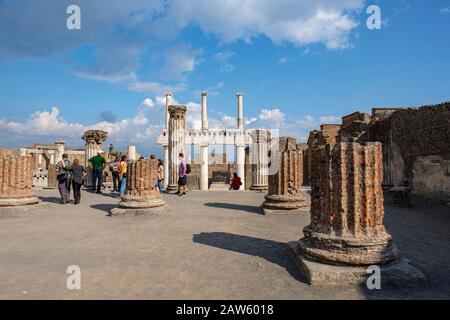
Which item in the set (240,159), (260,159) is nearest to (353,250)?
(260,159)

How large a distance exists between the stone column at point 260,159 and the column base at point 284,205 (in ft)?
16.6

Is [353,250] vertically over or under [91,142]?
under

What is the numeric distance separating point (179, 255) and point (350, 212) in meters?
2.42

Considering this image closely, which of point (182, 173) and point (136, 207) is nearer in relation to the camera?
point (136, 207)

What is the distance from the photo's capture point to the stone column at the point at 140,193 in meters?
7.39

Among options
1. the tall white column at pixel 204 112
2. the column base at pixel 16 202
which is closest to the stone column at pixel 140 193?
the column base at pixel 16 202

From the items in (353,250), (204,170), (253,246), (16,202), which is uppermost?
(204,170)

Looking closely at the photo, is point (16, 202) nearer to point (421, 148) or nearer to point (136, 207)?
point (136, 207)

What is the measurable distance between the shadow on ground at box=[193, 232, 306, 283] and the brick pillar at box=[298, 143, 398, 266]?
1.03ft

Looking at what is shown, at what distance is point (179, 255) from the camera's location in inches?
160

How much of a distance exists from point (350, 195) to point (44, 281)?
380 centimetres

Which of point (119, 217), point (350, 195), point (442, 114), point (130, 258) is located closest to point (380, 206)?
point (350, 195)

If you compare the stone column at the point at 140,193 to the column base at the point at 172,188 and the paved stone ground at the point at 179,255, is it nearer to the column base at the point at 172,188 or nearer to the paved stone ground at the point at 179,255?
the paved stone ground at the point at 179,255
